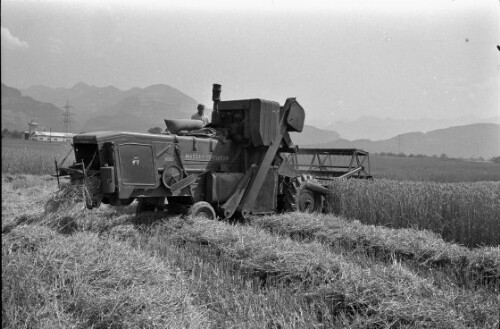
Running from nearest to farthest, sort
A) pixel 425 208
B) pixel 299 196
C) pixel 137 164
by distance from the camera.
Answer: pixel 137 164, pixel 425 208, pixel 299 196

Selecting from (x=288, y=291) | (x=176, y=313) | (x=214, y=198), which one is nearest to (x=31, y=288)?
(x=176, y=313)

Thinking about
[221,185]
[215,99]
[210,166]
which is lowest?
[221,185]

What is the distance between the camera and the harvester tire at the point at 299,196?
9.46 meters

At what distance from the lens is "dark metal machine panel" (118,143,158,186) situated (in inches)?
263

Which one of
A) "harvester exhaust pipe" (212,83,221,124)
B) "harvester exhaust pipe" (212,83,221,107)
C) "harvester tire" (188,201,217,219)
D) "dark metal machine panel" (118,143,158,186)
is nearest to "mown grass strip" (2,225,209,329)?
"dark metal machine panel" (118,143,158,186)

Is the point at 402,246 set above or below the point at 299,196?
below

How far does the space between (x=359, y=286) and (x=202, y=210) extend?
4.06 meters

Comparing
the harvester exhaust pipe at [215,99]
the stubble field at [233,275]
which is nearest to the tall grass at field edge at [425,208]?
the stubble field at [233,275]

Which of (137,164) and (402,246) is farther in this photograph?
(137,164)

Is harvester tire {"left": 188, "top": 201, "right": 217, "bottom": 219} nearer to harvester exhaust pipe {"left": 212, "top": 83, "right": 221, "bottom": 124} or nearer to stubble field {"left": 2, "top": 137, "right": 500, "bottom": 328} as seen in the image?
stubble field {"left": 2, "top": 137, "right": 500, "bottom": 328}

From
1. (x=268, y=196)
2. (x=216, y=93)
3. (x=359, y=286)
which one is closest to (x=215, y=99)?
(x=216, y=93)

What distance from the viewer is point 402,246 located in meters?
6.32

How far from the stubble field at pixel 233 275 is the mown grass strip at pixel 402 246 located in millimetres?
21

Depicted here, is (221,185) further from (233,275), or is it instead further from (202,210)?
(233,275)
